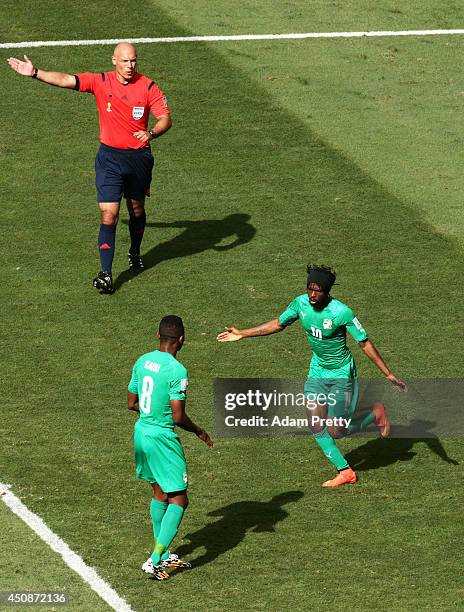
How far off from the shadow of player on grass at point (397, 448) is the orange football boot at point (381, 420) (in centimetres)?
54

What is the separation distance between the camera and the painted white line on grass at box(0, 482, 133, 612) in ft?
40.7

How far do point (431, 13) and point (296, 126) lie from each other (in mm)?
6250

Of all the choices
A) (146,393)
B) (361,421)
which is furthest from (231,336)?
(146,393)

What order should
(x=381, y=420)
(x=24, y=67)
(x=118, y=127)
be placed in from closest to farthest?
(x=381, y=420) < (x=24, y=67) < (x=118, y=127)

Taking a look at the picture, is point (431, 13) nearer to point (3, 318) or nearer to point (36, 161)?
point (36, 161)

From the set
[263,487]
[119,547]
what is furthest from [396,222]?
[119,547]

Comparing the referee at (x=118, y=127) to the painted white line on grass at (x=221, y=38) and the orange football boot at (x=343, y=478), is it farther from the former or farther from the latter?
the painted white line on grass at (x=221, y=38)

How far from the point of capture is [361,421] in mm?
14742

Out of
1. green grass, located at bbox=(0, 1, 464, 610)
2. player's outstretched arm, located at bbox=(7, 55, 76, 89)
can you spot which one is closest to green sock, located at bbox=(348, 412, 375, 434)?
green grass, located at bbox=(0, 1, 464, 610)

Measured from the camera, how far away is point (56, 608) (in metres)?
12.2

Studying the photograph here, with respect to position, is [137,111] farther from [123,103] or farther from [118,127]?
[118,127]

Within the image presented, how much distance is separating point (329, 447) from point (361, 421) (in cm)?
→ 57

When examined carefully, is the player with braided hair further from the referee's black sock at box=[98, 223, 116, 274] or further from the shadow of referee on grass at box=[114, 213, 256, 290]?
the shadow of referee on grass at box=[114, 213, 256, 290]

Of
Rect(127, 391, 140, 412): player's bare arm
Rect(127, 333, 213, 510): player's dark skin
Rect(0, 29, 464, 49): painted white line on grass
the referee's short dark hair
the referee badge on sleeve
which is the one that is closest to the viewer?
Rect(127, 333, 213, 510): player's dark skin
